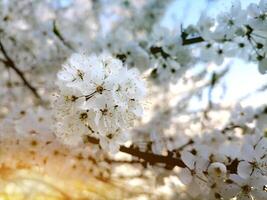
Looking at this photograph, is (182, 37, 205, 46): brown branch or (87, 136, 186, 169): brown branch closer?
(87, 136, 186, 169): brown branch

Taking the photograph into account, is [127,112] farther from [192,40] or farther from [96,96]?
[192,40]

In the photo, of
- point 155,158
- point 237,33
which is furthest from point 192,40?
point 155,158

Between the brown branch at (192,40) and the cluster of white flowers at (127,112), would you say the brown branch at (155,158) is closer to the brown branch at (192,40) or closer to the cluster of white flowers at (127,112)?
the cluster of white flowers at (127,112)

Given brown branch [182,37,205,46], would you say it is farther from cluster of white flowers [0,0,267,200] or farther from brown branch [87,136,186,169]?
brown branch [87,136,186,169]

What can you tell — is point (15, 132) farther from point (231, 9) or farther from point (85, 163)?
point (231, 9)

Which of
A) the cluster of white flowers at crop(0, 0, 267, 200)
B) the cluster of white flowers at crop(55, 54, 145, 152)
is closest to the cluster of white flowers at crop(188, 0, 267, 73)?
the cluster of white flowers at crop(0, 0, 267, 200)

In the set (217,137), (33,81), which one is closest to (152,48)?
(217,137)

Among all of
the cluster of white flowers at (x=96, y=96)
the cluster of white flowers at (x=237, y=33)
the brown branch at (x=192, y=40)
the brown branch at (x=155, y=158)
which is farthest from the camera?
the brown branch at (x=192, y=40)

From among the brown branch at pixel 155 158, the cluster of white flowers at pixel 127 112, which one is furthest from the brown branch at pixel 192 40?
the brown branch at pixel 155 158
